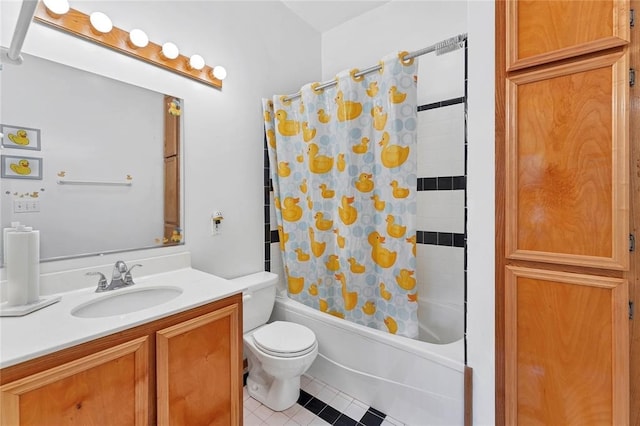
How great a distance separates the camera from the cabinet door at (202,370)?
1006mm

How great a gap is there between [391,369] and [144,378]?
1.20m

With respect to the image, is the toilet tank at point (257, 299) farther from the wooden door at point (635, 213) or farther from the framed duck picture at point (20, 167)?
the wooden door at point (635, 213)

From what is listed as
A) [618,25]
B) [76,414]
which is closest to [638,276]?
[618,25]

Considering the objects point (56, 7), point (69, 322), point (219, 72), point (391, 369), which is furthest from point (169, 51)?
point (391, 369)

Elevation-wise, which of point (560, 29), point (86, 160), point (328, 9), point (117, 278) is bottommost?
point (117, 278)

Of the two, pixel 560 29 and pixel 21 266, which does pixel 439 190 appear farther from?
pixel 21 266

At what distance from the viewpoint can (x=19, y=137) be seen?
3.63 ft

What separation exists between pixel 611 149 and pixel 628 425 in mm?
968

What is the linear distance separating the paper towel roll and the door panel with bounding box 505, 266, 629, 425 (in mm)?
1856

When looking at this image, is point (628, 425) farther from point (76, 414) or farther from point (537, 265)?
point (76, 414)

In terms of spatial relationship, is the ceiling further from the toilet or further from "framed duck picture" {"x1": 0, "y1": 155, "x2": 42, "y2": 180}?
the toilet

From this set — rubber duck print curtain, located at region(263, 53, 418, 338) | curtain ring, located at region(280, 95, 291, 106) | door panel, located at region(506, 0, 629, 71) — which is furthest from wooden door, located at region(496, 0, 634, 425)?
curtain ring, located at region(280, 95, 291, 106)

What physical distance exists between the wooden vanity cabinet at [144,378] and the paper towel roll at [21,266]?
399 millimetres

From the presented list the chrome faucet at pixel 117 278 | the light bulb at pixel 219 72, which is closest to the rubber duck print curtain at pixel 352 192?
the light bulb at pixel 219 72
